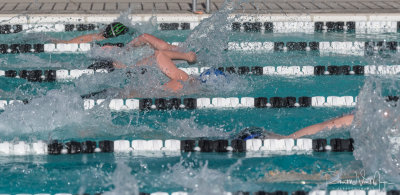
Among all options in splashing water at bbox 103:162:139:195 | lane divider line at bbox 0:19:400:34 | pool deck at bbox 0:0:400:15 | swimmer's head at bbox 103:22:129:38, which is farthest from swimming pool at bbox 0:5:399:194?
pool deck at bbox 0:0:400:15

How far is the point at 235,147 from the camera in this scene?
3891 mm

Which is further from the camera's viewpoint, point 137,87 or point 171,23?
point 171,23

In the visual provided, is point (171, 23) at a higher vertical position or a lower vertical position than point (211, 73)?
higher

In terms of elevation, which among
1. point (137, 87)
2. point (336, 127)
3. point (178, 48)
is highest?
point (178, 48)

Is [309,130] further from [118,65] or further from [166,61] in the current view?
[118,65]

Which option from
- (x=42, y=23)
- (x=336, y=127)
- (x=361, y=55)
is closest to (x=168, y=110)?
(x=336, y=127)

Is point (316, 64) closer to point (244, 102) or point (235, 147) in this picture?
point (244, 102)

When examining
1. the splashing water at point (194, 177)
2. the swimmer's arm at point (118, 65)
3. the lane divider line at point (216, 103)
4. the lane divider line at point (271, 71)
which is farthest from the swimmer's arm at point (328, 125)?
the swimmer's arm at point (118, 65)

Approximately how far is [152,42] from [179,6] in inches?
103

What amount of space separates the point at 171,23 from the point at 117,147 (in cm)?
358

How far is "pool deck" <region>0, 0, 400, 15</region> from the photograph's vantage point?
7.50 meters

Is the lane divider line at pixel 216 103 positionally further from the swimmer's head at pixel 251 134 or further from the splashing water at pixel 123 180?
the splashing water at pixel 123 180

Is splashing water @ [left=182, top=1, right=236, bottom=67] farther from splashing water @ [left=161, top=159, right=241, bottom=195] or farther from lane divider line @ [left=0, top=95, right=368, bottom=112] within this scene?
splashing water @ [left=161, top=159, right=241, bottom=195]

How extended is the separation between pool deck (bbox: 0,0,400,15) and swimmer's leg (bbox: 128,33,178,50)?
2059mm
